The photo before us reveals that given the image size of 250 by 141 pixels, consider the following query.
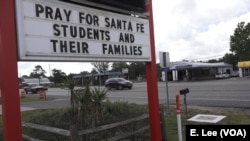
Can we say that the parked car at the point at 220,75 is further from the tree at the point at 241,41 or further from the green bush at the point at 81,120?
the green bush at the point at 81,120

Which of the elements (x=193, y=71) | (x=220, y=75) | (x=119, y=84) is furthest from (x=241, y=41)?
(x=119, y=84)

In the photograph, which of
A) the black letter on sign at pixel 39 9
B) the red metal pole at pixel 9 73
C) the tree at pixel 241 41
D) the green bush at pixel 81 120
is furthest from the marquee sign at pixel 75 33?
the tree at pixel 241 41

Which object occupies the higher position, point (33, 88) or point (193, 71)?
point (193, 71)

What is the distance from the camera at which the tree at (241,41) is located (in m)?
67.1

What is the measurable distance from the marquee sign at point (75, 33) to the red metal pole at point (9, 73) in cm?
14

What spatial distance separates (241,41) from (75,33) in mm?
66951

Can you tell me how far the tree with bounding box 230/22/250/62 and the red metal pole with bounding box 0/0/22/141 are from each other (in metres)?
67.9

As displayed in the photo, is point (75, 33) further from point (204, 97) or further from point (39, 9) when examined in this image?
point (204, 97)

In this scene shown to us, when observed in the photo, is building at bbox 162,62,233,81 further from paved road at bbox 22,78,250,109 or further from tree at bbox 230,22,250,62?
paved road at bbox 22,78,250,109

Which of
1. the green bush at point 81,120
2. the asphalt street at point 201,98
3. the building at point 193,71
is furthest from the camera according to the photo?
the building at point 193,71

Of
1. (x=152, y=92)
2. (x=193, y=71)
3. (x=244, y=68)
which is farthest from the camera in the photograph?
(x=244, y=68)

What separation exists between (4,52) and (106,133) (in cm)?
379

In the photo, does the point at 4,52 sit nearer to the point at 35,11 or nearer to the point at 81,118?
the point at 35,11

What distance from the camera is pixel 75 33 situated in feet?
16.4
